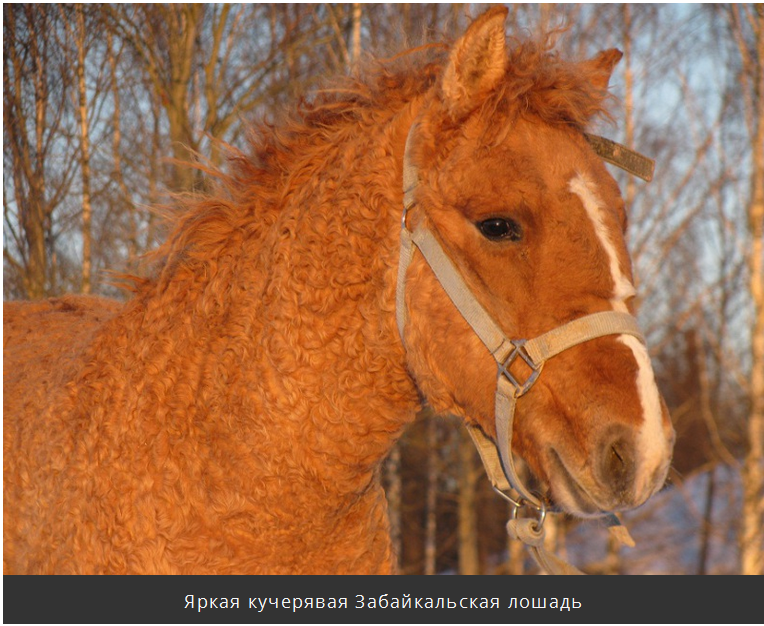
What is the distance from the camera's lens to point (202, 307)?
2725mm

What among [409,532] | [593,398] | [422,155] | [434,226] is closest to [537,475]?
[593,398]

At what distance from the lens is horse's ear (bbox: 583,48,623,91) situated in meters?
2.75

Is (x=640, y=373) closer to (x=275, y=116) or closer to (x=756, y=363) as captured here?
(x=275, y=116)

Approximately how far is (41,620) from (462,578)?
166 cm

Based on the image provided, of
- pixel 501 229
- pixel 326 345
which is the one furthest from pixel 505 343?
pixel 326 345

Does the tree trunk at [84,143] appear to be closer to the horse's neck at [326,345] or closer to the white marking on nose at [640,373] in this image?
the horse's neck at [326,345]

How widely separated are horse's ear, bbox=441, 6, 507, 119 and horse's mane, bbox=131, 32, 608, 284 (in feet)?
0.35

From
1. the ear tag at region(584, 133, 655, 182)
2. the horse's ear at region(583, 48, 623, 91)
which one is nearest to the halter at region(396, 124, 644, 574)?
the ear tag at region(584, 133, 655, 182)

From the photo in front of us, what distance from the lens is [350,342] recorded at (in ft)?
8.11

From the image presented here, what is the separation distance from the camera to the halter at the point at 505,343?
2104 mm

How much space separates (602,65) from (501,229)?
101cm

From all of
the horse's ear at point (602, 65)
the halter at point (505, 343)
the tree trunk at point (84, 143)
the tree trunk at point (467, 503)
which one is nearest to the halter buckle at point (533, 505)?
the halter at point (505, 343)

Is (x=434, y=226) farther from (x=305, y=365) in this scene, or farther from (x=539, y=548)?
(x=539, y=548)

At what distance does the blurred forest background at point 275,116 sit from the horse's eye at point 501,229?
839mm
